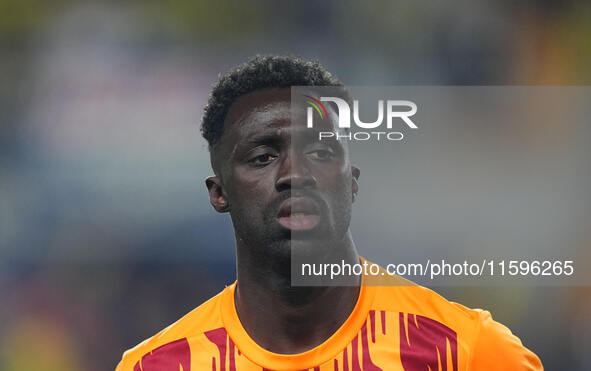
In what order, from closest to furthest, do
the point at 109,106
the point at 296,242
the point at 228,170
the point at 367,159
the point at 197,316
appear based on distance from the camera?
the point at 296,242 < the point at 228,170 < the point at 197,316 < the point at 367,159 < the point at 109,106

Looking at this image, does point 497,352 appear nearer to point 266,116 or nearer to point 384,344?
point 384,344

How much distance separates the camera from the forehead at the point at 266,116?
263 centimetres

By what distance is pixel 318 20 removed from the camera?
4.21m

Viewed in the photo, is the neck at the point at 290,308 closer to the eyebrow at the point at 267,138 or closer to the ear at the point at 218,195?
the ear at the point at 218,195

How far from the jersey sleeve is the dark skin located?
0.58 meters

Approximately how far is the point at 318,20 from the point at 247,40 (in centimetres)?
53

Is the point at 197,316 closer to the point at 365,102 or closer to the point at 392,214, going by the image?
the point at 392,214

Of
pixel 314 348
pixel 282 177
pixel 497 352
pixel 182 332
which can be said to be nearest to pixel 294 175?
pixel 282 177

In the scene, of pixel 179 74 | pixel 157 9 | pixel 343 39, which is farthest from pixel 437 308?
pixel 157 9

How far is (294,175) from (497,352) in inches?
46.2

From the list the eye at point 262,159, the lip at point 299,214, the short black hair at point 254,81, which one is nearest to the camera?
the lip at point 299,214

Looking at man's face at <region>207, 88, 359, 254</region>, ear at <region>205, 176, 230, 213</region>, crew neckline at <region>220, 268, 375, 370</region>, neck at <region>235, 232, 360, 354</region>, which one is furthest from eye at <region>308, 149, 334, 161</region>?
crew neckline at <region>220, 268, 375, 370</region>

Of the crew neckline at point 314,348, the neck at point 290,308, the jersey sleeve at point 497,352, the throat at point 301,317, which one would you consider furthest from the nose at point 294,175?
the jersey sleeve at point 497,352

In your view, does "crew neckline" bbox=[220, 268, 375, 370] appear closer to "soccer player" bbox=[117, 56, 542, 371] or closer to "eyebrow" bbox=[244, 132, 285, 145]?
"soccer player" bbox=[117, 56, 542, 371]
